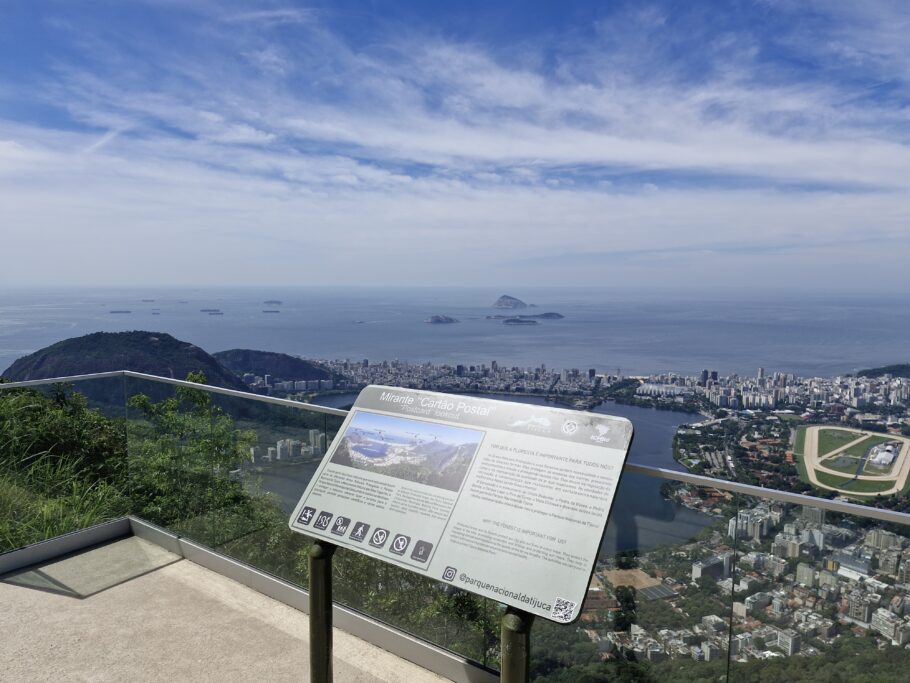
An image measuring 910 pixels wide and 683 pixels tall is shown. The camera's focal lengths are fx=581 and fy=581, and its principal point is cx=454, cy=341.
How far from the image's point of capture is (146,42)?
1437cm

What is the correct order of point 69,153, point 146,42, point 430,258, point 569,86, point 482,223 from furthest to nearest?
point 430,258
point 482,223
point 569,86
point 69,153
point 146,42

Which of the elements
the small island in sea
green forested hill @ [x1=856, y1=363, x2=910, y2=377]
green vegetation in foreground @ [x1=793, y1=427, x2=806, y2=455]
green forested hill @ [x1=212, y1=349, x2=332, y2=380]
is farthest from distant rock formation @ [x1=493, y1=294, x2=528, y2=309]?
green vegetation in foreground @ [x1=793, y1=427, x2=806, y2=455]

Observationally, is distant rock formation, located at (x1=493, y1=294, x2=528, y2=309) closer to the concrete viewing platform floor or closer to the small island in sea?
the small island in sea

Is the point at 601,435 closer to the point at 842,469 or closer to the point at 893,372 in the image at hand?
the point at 842,469

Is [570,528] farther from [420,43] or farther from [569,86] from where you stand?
[569,86]

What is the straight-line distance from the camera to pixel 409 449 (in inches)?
83.0

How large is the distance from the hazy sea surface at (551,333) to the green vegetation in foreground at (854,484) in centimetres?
2741

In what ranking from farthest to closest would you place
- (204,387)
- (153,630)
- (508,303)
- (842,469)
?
(508,303)
(842,469)
(204,387)
(153,630)

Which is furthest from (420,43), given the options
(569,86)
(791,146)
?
(791,146)

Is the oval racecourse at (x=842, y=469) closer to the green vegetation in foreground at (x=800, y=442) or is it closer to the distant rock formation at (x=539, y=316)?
the green vegetation in foreground at (x=800, y=442)

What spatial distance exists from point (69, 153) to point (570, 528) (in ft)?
104

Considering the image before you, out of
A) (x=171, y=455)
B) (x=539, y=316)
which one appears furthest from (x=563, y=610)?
(x=539, y=316)

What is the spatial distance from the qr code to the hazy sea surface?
3458cm

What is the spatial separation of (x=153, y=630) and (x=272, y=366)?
2496 cm
